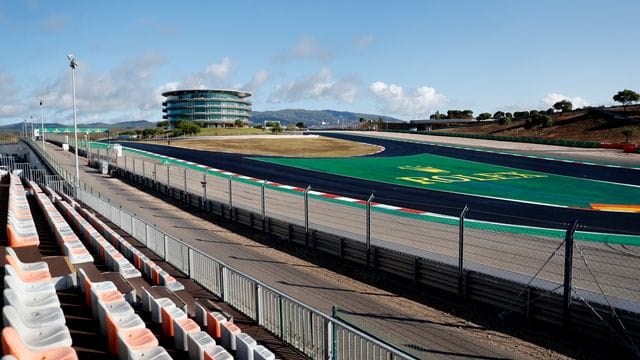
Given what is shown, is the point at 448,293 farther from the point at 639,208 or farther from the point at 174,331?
the point at 639,208

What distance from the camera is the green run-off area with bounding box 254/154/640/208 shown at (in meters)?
27.5

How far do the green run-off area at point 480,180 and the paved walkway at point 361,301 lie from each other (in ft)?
58.1

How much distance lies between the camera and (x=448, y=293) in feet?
36.3

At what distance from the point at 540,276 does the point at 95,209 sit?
18.0 m

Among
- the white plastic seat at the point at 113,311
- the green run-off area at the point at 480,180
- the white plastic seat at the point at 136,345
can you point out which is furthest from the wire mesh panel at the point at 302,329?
the green run-off area at the point at 480,180

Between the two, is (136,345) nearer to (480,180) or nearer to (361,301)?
(361,301)

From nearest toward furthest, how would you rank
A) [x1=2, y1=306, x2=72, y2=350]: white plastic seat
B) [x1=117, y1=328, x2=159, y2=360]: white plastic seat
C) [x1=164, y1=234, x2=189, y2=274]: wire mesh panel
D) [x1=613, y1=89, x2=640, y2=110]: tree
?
[x1=2, y1=306, x2=72, y2=350]: white plastic seat < [x1=117, y1=328, x2=159, y2=360]: white plastic seat < [x1=164, y1=234, x2=189, y2=274]: wire mesh panel < [x1=613, y1=89, x2=640, y2=110]: tree

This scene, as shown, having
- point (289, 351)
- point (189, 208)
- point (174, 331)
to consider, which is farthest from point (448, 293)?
point (189, 208)

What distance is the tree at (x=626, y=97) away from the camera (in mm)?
99438

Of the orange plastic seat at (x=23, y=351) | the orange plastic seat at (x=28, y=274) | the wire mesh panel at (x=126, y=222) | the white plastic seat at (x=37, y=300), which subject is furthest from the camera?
the wire mesh panel at (x=126, y=222)

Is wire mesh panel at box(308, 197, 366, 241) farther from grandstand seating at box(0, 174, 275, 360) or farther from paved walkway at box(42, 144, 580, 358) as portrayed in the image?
grandstand seating at box(0, 174, 275, 360)

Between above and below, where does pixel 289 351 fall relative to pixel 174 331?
below

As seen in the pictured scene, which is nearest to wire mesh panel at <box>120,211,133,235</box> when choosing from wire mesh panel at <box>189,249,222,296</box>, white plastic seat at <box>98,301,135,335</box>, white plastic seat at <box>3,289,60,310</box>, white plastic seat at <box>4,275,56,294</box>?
wire mesh panel at <box>189,249,222,296</box>

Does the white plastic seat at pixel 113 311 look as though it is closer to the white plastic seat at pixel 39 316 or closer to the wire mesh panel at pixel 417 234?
the white plastic seat at pixel 39 316
